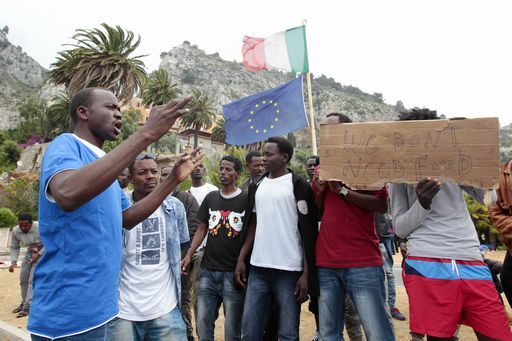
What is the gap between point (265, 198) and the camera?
3.38 metres

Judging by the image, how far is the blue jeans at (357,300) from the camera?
272cm

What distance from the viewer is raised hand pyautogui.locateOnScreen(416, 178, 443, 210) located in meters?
2.32

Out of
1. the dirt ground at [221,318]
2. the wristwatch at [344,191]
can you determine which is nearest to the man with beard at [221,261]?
the wristwatch at [344,191]

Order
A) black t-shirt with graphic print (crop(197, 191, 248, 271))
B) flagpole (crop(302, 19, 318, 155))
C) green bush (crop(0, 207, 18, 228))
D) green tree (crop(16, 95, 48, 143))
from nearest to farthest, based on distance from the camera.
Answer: black t-shirt with graphic print (crop(197, 191, 248, 271))
flagpole (crop(302, 19, 318, 155))
green bush (crop(0, 207, 18, 228))
green tree (crop(16, 95, 48, 143))

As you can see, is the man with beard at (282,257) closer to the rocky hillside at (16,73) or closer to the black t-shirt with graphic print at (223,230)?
the black t-shirt with graphic print at (223,230)

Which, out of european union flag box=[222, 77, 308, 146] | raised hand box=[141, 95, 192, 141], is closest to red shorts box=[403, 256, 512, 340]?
raised hand box=[141, 95, 192, 141]

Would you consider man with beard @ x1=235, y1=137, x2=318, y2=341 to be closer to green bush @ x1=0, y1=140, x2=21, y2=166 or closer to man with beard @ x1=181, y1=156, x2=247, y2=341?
man with beard @ x1=181, y1=156, x2=247, y2=341

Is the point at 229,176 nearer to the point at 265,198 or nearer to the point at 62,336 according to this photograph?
the point at 265,198

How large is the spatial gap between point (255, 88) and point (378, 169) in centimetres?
12214

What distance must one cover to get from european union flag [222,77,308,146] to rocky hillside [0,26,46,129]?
91208 mm

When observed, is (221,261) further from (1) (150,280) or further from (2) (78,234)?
(2) (78,234)

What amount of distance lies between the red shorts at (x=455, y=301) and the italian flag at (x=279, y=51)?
22.1 ft

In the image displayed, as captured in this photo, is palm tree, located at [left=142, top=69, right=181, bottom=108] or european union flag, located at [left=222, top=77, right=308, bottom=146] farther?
palm tree, located at [left=142, top=69, right=181, bottom=108]

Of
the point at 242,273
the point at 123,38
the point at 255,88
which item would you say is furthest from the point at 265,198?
the point at 255,88
